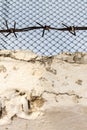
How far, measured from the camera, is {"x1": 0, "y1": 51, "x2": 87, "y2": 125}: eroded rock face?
4.95ft

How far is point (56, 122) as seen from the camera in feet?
4.98

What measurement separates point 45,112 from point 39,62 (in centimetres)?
23

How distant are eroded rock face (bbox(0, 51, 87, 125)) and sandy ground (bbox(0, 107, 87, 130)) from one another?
22 millimetres

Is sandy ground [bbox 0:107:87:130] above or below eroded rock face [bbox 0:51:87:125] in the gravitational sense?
below

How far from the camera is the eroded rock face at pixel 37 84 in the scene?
1509 millimetres

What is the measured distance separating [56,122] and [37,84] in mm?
186

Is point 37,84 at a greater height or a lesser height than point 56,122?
greater

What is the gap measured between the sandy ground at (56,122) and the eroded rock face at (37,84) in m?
0.02

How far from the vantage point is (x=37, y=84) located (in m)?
1.54

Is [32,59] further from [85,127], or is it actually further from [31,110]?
[85,127]

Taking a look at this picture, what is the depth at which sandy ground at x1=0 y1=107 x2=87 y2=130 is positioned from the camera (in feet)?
4.90

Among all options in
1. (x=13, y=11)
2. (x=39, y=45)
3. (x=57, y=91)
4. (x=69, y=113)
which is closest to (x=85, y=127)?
(x=69, y=113)

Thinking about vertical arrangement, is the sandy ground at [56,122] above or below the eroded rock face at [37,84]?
below

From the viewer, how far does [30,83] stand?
154 centimetres
